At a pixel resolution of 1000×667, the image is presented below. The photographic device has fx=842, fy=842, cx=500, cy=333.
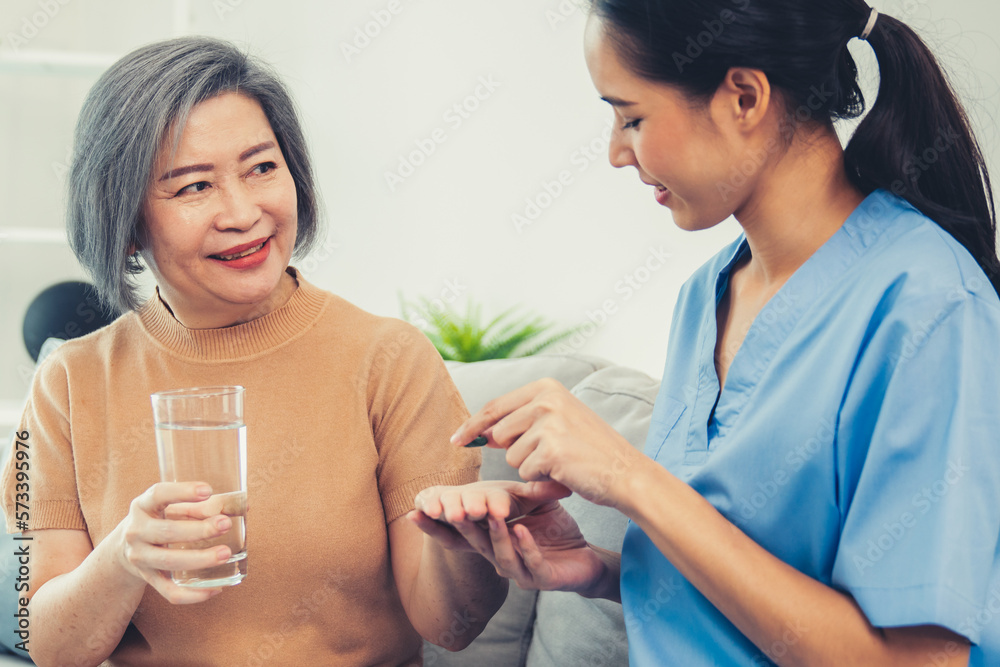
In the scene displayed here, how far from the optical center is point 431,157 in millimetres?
→ 3264

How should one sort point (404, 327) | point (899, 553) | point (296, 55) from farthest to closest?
1. point (296, 55)
2. point (404, 327)
3. point (899, 553)

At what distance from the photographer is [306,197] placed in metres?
→ 1.44

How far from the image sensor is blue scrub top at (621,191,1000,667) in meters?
0.77

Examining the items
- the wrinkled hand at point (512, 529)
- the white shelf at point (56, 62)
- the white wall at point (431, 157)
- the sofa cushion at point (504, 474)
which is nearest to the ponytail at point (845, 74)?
the wrinkled hand at point (512, 529)

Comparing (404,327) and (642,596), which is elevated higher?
(404,327)

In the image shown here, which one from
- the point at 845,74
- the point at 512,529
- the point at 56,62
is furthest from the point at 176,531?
the point at 56,62

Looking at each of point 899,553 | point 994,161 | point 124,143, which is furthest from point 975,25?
point 124,143

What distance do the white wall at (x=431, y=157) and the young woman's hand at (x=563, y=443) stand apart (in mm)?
2125

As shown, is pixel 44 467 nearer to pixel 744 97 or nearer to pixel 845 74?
pixel 744 97

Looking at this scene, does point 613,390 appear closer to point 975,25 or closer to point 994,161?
point 994,161

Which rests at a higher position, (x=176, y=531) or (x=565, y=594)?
(x=176, y=531)

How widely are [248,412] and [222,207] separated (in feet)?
1.05

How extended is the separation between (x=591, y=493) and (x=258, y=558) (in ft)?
2.00

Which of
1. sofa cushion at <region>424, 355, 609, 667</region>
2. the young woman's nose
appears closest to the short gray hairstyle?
the young woman's nose
